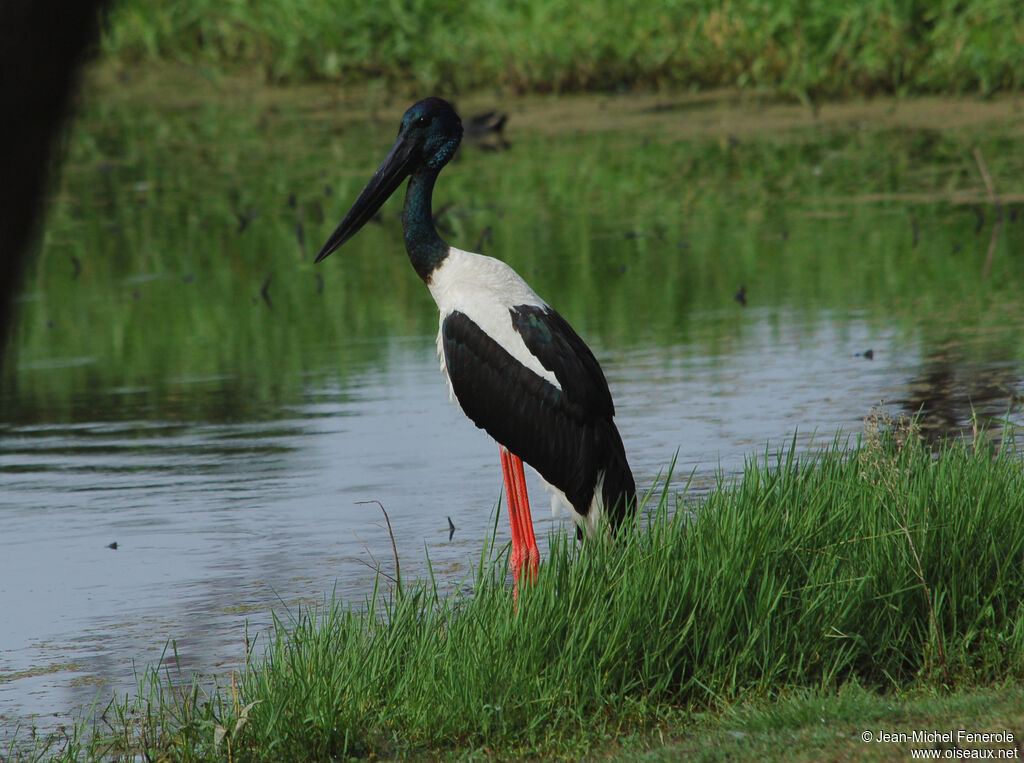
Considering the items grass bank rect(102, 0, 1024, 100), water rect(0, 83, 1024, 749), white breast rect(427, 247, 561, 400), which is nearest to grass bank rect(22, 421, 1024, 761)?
water rect(0, 83, 1024, 749)

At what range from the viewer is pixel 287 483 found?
25.1 feet

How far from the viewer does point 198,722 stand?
4402 mm

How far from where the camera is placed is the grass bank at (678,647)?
14.6 feet

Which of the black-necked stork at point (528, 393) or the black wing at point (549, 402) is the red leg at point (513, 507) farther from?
the black wing at point (549, 402)

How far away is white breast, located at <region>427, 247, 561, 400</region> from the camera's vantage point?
226 inches

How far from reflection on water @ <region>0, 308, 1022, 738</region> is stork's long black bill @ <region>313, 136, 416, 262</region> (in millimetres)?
1139

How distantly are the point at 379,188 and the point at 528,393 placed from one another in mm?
1310

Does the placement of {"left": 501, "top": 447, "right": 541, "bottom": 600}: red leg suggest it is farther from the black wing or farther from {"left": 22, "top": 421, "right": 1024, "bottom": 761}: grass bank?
{"left": 22, "top": 421, "right": 1024, "bottom": 761}: grass bank

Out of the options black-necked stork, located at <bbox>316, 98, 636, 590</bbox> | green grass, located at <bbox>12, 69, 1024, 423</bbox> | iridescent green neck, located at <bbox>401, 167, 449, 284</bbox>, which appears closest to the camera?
black-necked stork, located at <bbox>316, 98, 636, 590</bbox>

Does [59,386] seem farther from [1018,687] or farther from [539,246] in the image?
[1018,687]

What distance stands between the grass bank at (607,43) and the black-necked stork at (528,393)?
41.2ft

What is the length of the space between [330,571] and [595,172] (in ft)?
36.6

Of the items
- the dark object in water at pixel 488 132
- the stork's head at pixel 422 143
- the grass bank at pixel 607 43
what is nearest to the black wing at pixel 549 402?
the stork's head at pixel 422 143

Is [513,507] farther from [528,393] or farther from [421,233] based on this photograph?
[421,233]
